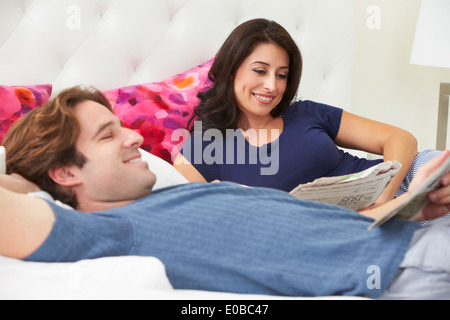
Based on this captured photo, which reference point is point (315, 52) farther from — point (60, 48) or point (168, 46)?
point (60, 48)

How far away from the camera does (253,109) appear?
1.53 meters

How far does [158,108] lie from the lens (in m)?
1.52

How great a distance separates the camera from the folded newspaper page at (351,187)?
107 centimetres

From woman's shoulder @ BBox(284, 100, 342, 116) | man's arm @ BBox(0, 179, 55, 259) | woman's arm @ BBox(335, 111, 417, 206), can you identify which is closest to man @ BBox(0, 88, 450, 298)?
man's arm @ BBox(0, 179, 55, 259)

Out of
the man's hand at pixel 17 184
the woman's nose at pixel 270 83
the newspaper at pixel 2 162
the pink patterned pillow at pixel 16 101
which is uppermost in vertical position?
the woman's nose at pixel 270 83

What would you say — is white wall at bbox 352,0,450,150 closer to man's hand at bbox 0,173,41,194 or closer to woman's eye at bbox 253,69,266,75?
woman's eye at bbox 253,69,266,75

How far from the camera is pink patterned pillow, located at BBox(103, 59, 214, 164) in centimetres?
147

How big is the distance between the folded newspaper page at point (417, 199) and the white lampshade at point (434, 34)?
4.42 feet

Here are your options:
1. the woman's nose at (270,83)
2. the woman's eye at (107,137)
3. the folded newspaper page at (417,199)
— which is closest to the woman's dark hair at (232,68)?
the woman's nose at (270,83)

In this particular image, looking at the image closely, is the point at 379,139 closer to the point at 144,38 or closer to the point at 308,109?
the point at 308,109

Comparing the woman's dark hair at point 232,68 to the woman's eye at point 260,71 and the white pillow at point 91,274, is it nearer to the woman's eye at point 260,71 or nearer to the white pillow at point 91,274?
the woman's eye at point 260,71

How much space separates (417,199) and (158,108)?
0.97 meters

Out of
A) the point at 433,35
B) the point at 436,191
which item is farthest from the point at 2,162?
the point at 433,35
